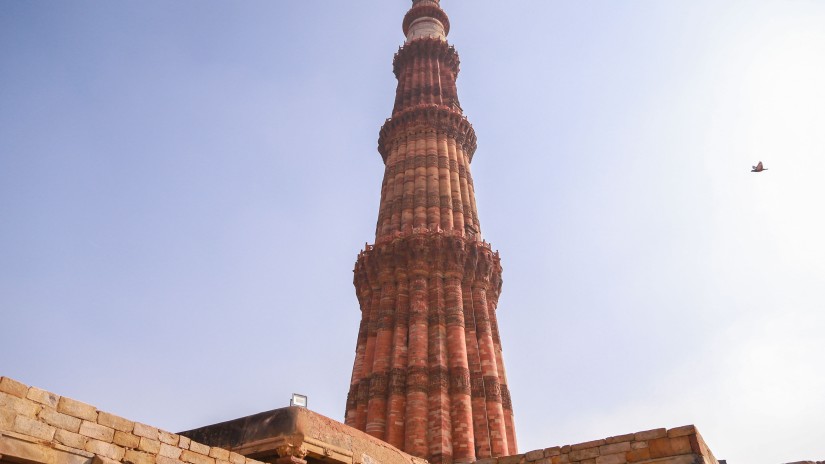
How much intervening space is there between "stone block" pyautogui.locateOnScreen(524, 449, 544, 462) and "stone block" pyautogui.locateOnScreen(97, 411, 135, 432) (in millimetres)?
5724

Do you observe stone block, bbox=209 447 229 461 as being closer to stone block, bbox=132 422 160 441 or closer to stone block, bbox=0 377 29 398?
stone block, bbox=132 422 160 441

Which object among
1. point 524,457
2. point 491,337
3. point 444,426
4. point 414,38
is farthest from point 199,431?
point 414,38

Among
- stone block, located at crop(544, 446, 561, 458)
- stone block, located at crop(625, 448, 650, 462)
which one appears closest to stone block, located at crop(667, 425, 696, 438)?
stone block, located at crop(625, 448, 650, 462)

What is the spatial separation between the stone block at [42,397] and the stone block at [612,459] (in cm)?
696

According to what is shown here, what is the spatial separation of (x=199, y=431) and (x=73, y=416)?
3507 mm

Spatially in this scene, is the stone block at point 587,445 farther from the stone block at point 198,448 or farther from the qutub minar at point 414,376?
the stone block at point 198,448

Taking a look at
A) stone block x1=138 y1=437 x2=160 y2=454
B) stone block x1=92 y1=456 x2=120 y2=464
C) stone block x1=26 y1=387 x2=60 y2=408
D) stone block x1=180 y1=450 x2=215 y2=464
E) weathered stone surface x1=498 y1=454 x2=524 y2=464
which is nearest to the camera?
stone block x1=26 y1=387 x2=60 y2=408

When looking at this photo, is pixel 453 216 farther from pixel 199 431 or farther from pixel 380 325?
pixel 199 431

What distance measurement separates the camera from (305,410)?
8609 mm

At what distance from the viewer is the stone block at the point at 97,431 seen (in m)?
5.84

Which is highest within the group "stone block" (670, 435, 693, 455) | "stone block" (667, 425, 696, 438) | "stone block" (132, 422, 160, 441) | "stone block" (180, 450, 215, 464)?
"stone block" (667, 425, 696, 438)

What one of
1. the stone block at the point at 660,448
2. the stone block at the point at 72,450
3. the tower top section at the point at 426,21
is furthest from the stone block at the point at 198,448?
the tower top section at the point at 426,21

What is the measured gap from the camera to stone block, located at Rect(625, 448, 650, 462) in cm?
830

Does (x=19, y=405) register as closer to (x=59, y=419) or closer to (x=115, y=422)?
(x=59, y=419)
